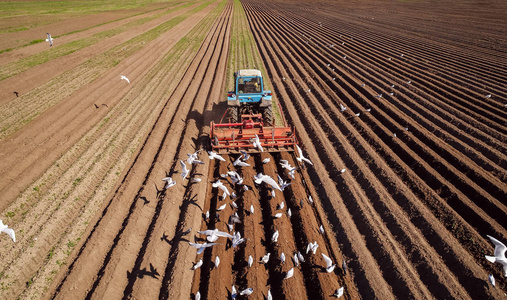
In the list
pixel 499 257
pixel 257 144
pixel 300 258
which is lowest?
pixel 300 258

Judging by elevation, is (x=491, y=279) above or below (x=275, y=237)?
below

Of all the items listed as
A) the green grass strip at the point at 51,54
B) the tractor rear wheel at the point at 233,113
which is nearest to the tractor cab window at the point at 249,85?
the tractor rear wheel at the point at 233,113

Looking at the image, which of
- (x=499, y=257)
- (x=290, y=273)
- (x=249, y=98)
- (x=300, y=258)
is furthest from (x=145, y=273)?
(x=499, y=257)

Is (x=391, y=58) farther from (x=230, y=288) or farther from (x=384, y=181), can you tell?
(x=230, y=288)

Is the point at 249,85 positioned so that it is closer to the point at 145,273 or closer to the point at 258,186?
the point at 258,186

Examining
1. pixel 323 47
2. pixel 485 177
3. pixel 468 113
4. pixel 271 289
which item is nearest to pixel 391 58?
pixel 323 47
